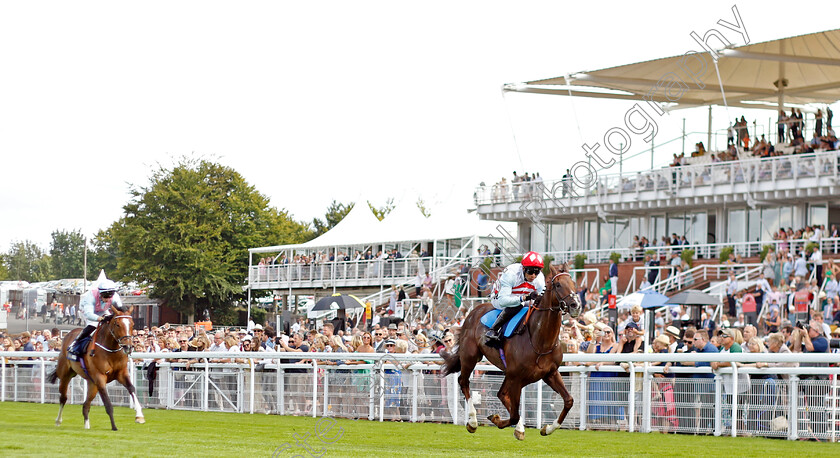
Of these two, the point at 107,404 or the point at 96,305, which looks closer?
the point at 107,404

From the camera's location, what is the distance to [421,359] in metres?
15.8

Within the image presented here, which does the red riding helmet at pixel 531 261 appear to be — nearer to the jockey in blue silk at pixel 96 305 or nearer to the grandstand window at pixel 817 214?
the jockey in blue silk at pixel 96 305

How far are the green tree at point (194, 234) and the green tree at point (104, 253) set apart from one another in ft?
8.04

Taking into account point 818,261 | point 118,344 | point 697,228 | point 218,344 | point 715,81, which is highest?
point 715,81

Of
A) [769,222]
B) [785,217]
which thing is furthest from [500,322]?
[769,222]

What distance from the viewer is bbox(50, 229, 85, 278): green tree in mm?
134500

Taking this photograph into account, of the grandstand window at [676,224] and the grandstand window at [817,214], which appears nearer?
the grandstand window at [817,214]

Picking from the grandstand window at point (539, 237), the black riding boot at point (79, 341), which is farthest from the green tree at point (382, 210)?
the black riding boot at point (79, 341)

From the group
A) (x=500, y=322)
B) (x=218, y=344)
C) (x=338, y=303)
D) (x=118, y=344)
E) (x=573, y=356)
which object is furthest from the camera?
(x=338, y=303)

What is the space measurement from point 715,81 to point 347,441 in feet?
116

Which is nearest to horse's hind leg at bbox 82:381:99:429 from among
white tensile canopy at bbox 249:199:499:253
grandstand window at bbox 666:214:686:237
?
grandstand window at bbox 666:214:686:237

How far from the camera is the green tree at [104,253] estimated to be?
226 feet

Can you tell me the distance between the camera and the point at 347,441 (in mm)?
12195

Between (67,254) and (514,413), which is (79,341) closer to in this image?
(514,413)
